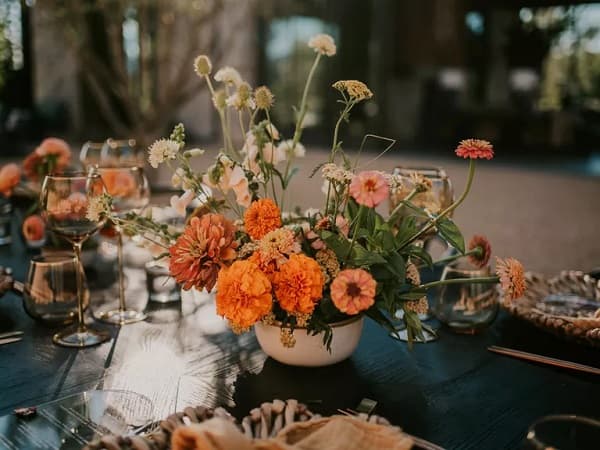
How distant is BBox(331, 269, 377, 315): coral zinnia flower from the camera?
2.43ft

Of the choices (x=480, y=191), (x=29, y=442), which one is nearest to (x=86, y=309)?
(x=29, y=442)

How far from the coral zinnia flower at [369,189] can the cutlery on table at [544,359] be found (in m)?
0.42

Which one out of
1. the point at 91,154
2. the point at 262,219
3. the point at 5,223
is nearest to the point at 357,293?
the point at 262,219

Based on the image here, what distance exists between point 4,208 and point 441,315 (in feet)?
4.02

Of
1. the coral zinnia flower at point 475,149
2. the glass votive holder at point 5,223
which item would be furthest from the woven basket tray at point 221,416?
the glass votive holder at point 5,223

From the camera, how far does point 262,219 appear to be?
2.78 feet

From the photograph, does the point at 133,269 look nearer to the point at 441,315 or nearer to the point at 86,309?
the point at 86,309

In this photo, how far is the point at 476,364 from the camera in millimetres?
952

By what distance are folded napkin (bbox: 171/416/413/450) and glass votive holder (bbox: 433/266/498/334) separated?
0.52 m

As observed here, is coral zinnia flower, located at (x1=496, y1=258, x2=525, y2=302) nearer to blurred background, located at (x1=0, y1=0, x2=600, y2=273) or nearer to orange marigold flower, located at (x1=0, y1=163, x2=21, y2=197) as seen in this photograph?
orange marigold flower, located at (x1=0, y1=163, x2=21, y2=197)

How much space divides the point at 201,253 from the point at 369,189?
0.26 meters

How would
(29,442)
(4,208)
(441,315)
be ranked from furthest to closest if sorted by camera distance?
(4,208), (441,315), (29,442)

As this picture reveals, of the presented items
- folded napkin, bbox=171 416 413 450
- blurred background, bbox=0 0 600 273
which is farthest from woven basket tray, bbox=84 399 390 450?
blurred background, bbox=0 0 600 273

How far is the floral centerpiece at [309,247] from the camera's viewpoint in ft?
2.56
